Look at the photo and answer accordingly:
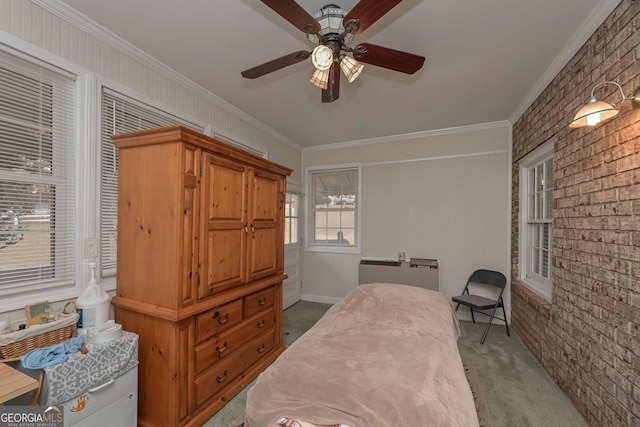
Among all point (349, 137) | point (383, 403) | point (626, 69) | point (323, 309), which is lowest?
point (323, 309)

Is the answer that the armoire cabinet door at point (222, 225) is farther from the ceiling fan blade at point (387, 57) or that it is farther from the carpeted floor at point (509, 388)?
the ceiling fan blade at point (387, 57)

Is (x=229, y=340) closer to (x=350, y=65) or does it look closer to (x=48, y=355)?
(x=48, y=355)

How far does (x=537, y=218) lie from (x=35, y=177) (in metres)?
4.26

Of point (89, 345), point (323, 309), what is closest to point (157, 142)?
point (89, 345)

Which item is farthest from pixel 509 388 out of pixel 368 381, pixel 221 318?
pixel 221 318

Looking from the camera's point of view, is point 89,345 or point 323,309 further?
point 323,309

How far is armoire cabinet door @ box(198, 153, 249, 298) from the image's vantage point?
1.86 meters

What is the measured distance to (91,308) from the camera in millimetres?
1626

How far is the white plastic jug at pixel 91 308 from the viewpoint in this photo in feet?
5.31

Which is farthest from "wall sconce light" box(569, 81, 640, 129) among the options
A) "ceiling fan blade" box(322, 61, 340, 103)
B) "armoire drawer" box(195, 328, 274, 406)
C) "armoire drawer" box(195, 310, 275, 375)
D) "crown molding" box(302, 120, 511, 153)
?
"armoire drawer" box(195, 328, 274, 406)

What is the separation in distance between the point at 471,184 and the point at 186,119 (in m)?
3.53

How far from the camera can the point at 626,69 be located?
→ 5.10 ft

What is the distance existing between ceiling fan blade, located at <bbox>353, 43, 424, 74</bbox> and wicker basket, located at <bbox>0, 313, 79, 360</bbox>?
225 centimetres

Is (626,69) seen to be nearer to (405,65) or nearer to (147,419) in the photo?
(405,65)
